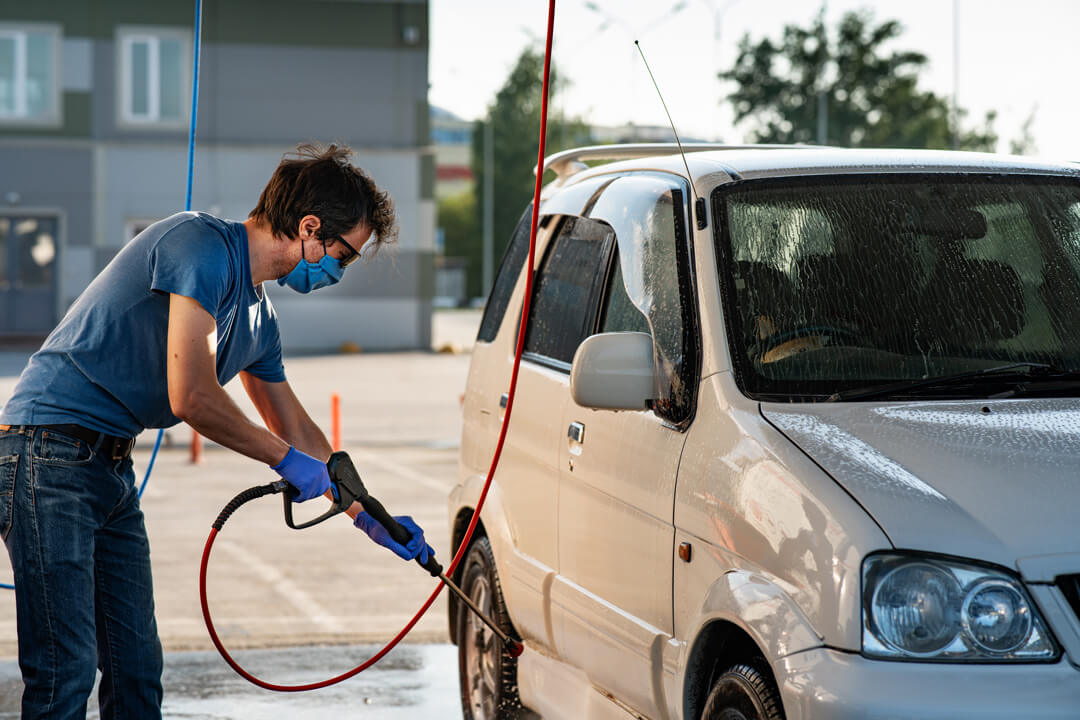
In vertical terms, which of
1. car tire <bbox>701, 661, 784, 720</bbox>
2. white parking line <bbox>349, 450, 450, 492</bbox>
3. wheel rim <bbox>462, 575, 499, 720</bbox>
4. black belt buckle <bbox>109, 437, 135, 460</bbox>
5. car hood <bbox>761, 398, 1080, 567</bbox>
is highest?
car hood <bbox>761, 398, 1080, 567</bbox>

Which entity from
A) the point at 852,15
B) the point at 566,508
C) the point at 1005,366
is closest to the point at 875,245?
the point at 1005,366

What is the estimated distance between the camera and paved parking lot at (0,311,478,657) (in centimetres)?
749

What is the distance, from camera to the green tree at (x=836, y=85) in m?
68.4

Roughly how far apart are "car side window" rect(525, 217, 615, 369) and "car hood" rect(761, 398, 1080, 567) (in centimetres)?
131

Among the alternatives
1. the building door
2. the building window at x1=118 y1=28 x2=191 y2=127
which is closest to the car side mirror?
the building window at x1=118 y1=28 x2=191 y2=127

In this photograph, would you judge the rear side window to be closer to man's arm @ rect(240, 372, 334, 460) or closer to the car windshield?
man's arm @ rect(240, 372, 334, 460)

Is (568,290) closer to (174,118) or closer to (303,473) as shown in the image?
(303,473)

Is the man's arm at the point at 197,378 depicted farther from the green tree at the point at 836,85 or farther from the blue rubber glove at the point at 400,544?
the green tree at the point at 836,85

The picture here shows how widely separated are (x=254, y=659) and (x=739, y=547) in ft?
12.7

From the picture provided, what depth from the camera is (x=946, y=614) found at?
2.91 meters

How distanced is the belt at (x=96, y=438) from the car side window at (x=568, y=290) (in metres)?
1.42

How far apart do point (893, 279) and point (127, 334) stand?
196cm

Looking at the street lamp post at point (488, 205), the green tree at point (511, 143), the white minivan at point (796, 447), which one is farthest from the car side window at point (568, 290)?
the green tree at point (511, 143)

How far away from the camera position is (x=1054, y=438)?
10.6 feet
